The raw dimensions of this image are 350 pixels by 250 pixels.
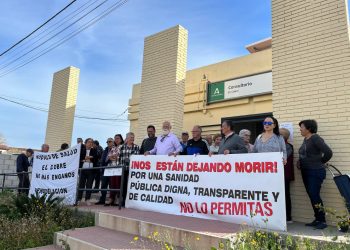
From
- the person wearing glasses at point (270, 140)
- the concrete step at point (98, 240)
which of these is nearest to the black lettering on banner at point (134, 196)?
the concrete step at point (98, 240)

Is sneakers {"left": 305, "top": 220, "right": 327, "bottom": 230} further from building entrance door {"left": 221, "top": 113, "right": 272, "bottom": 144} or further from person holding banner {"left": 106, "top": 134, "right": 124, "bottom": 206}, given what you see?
building entrance door {"left": 221, "top": 113, "right": 272, "bottom": 144}

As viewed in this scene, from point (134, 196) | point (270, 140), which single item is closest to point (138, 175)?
point (134, 196)

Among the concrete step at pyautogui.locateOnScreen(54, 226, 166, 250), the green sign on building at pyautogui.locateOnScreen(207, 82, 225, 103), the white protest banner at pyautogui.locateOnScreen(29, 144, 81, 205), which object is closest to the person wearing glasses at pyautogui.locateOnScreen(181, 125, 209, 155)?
the concrete step at pyautogui.locateOnScreen(54, 226, 166, 250)

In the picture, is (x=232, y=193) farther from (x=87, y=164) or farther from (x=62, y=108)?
(x=62, y=108)

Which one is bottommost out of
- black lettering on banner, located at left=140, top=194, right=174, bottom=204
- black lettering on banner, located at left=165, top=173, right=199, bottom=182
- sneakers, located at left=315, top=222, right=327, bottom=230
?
sneakers, located at left=315, top=222, right=327, bottom=230

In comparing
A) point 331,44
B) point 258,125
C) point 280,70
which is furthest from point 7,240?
point 258,125

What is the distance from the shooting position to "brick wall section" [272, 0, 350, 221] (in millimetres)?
5402

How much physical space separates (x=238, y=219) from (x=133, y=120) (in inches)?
373

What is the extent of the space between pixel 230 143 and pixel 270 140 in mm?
673

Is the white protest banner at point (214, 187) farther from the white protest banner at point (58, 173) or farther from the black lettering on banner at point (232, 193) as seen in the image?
the white protest banner at point (58, 173)

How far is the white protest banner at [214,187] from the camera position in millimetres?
4684

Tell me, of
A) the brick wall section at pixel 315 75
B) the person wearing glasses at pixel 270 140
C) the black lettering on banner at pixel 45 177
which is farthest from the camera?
the black lettering on banner at pixel 45 177

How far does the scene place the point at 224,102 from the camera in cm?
1109

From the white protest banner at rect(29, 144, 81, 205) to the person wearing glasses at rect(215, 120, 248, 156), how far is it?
11.4 ft
